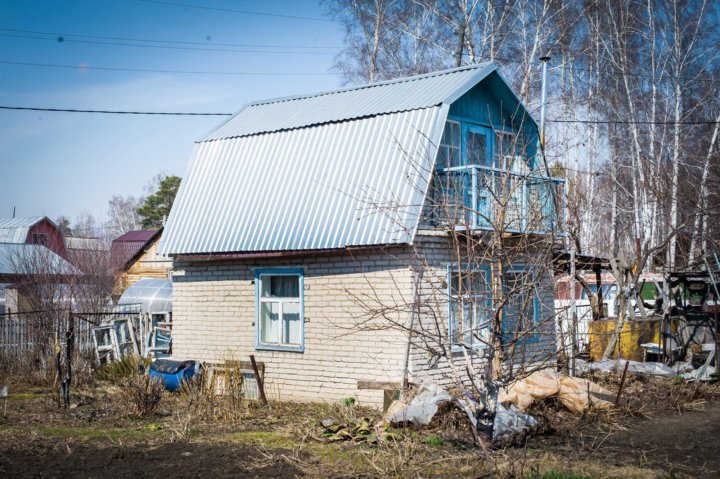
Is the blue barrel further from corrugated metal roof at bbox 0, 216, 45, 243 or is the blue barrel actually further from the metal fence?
corrugated metal roof at bbox 0, 216, 45, 243

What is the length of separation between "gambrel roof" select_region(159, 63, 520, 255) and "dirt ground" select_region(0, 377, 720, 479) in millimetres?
3054

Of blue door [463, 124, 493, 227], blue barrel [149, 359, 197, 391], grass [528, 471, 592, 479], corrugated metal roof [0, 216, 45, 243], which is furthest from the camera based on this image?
corrugated metal roof [0, 216, 45, 243]

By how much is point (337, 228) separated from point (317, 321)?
5.70 feet

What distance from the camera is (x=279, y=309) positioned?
15.2 m

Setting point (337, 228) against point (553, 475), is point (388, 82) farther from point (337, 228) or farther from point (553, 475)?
point (553, 475)

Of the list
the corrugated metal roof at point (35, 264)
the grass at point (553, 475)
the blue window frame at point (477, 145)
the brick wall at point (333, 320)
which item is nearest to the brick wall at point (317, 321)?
the brick wall at point (333, 320)

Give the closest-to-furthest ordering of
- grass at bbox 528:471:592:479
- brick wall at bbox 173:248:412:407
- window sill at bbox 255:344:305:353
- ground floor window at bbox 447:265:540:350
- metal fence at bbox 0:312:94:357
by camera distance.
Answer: grass at bbox 528:471:592:479, ground floor window at bbox 447:265:540:350, brick wall at bbox 173:248:412:407, window sill at bbox 255:344:305:353, metal fence at bbox 0:312:94:357

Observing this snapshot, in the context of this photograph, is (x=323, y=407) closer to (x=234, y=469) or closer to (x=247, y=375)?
(x=247, y=375)

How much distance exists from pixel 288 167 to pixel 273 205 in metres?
0.82

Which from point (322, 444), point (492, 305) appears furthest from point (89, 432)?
point (492, 305)

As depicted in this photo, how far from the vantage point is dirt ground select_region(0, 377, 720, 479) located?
875cm

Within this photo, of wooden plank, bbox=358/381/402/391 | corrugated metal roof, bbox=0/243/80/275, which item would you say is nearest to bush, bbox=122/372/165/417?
wooden plank, bbox=358/381/402/391

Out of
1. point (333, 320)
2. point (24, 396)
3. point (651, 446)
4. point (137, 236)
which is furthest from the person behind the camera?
point (137, 236)

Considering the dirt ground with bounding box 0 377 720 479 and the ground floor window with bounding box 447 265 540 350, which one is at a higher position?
the ground floor window with bounding box 447 265 540 350
